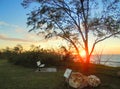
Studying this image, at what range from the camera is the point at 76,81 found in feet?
32.5

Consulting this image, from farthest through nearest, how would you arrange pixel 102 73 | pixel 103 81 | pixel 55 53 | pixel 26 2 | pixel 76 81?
pixel 55 53
pixel 26 2
pixel 102 73
pixel 103 81
pixel 76 81

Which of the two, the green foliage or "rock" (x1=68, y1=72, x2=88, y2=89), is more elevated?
the green foliage

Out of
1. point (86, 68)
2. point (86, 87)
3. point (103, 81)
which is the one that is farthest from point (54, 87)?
point (86, 68)

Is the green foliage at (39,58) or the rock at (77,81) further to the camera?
the green foliage at (39,58)

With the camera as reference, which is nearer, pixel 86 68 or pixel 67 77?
pixel 67 77

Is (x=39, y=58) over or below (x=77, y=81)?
over

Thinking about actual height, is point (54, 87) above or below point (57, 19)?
below

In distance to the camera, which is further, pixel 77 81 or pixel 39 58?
pixel 39 58

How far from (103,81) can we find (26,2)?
7.16 metres

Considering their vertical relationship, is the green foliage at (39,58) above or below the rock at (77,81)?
above

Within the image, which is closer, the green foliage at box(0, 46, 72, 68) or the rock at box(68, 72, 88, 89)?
the rock at box(68, 72, 88, 89)

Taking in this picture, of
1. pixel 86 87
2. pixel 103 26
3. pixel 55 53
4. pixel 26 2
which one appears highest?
pixel 26 2

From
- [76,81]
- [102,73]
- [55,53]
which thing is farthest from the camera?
[55,53]

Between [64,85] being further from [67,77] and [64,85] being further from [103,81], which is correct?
[103,81]
